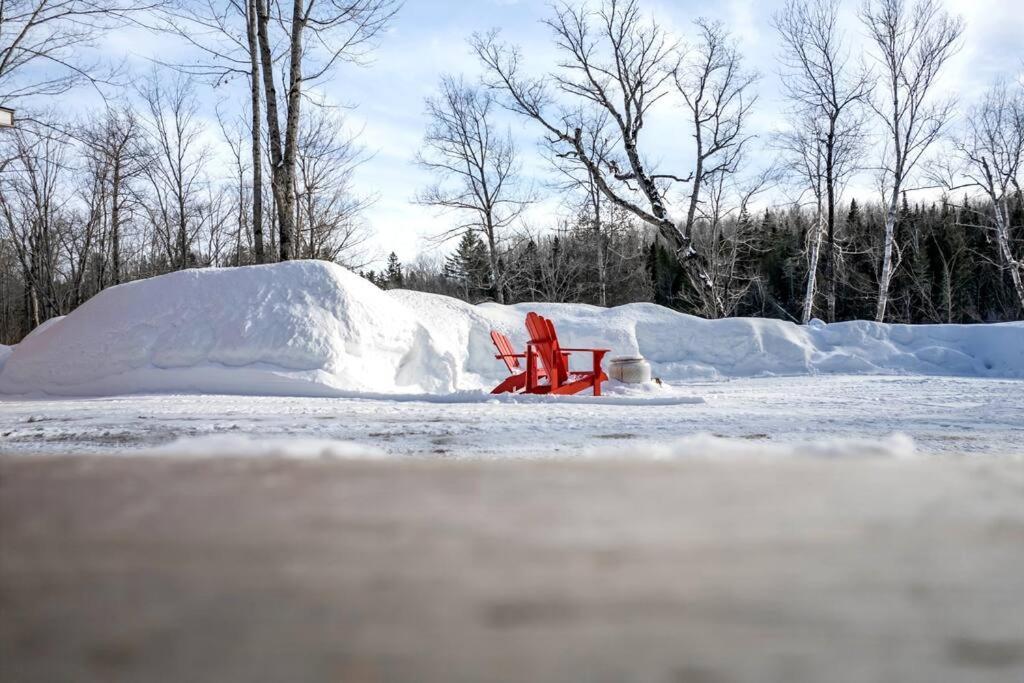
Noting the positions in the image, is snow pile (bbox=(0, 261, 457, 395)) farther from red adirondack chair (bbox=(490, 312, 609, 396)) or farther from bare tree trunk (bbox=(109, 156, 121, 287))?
bare tree trunk (bbox=(109, 156, 121, 287))

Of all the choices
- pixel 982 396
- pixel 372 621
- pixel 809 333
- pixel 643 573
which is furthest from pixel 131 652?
pixel 809 333

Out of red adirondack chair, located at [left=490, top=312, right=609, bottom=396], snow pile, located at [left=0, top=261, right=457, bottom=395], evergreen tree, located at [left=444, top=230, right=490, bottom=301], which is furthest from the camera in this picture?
evergreen tree, located at [left=444, top=230, right=490, bottom=301]

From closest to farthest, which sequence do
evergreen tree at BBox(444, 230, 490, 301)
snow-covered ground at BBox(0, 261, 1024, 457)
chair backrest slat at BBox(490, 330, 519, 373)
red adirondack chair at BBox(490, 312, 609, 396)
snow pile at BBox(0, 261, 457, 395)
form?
1. snow-covered ground at BBox(0, 261, 1024, 457)
2. snow pile at BBox(0, 261, 457, 395)
3. red adirondack chair at BBox(490, 312, 609, 396)
4. chair backrest slat at BBox(490, 330, 519, 373)
5. evergreen tree at BBox(444, 230, 490, 301)

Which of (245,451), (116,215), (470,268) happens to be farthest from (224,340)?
(470,268)

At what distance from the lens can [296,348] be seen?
7246 millimetres

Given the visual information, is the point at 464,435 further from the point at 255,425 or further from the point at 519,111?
the point at 519,111

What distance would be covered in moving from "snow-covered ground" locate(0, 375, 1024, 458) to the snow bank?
95cm

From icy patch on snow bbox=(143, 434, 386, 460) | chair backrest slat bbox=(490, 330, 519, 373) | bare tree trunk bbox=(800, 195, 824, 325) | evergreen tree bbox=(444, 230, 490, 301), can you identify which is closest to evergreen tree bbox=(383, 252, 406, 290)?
evergreen tree bbox=(444, 230, 490, 301)

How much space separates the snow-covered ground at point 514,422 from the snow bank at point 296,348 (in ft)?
3.10

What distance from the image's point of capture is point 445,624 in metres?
0.24

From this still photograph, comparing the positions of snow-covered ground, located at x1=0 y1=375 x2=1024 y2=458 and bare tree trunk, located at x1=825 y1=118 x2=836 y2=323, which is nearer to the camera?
snow-covered ground, located at x1=0 y1=375 x2=1024 y2=458

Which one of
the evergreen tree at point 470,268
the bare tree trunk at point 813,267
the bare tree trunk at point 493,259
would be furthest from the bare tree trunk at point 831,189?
the evergreen tree at point 470,268

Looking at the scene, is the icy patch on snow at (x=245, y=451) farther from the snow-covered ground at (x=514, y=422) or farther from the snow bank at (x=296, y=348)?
the snow bank at (x=296, y=348)

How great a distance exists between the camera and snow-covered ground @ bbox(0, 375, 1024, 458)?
3.06m
